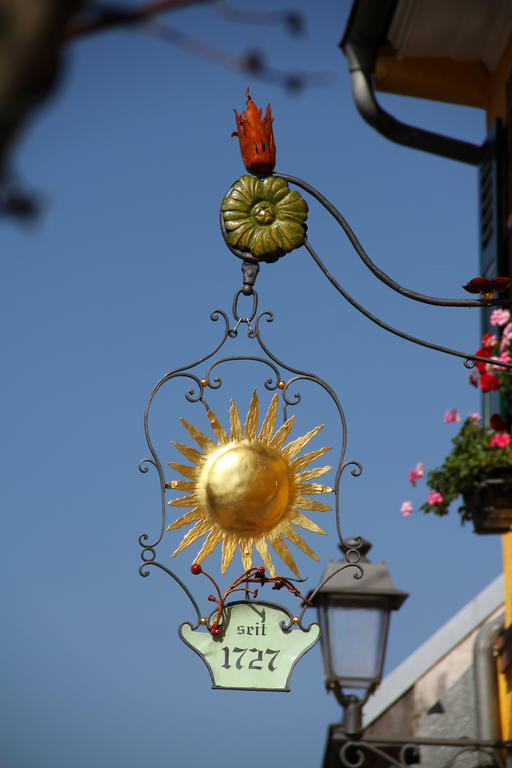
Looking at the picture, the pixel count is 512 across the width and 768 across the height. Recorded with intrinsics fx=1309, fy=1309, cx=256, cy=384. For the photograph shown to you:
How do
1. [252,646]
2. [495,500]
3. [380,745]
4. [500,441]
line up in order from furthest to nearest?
[500,441] → [495,500] → [380,745] → [252,646]

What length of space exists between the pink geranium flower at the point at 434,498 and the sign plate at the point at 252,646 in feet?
5.40

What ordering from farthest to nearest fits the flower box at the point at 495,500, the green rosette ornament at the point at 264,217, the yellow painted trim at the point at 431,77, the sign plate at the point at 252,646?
the yellow painted trim at the point at 431,77 < the flower box at the point at 495,500 < the green rosette ornament at the point at 264,217 < the sign plate at the point at 252,646

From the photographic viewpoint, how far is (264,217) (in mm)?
3213

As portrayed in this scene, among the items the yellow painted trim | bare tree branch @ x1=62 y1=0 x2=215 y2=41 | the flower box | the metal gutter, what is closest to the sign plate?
the flower box

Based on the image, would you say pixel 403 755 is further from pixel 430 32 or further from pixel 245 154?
pixel 430 32

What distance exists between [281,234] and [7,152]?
2.30m

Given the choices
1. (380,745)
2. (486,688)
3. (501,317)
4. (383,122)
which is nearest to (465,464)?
(501,317)

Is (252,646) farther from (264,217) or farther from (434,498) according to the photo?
(434,498)

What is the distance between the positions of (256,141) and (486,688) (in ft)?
11.1

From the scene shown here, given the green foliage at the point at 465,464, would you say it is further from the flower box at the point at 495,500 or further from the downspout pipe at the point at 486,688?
the downspout pipe at the point at 486,688

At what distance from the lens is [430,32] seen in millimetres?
6336

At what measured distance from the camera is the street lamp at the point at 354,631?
4223 mm

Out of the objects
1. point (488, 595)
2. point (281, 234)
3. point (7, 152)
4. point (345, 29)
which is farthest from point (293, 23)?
point (488, 595)

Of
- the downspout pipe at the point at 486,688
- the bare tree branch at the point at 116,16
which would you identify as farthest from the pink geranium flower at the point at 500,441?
the bare tree branch at the point at 116,16
